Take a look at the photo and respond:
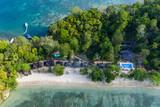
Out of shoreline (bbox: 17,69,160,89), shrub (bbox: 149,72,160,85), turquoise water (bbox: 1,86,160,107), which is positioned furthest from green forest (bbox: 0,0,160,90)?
turquoise water (bbox: 1,86,160,107)

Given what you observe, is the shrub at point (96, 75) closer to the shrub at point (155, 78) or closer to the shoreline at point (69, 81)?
the shoreline at point (69, 81)

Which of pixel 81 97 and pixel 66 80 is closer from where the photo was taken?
pixel 81 97

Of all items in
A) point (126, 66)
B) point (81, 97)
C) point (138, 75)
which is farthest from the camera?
point (126, 66)

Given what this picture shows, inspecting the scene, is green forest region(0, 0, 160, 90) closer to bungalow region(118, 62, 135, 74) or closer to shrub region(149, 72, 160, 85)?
shrub region(149, 72, 160, 85)

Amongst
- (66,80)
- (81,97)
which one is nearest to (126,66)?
(81,97)

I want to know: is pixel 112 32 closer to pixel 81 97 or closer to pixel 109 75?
pixel 109 75

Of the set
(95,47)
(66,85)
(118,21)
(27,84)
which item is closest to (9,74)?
(27,84)
